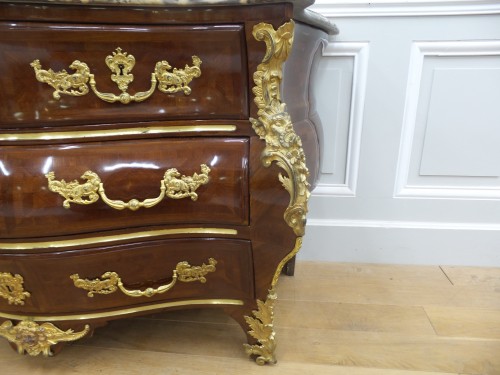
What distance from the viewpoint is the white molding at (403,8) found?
3.35 feet

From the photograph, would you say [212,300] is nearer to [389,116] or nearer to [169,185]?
[169,185]

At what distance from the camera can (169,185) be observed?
0.64 meters

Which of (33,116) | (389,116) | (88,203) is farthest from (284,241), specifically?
(389,116)

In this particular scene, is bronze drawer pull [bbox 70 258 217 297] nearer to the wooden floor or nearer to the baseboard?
the wooden floor

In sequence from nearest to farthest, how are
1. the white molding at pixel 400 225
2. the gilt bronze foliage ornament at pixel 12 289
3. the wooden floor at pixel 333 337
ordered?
the gilt bronze foliage ornament at pixel 12 289, the wooden floor at pixel 333 337, the white molding at pixel 400 225

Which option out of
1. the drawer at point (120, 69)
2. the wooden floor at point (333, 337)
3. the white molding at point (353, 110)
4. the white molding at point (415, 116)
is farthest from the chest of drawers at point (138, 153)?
the white molding at point (415, 116)

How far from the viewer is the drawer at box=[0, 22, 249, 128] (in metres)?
0.58

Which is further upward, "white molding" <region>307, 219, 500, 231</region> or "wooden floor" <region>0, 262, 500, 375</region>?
"white molding" <region>307, 219, 500, 231</region>

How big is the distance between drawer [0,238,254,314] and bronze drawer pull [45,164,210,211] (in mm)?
107

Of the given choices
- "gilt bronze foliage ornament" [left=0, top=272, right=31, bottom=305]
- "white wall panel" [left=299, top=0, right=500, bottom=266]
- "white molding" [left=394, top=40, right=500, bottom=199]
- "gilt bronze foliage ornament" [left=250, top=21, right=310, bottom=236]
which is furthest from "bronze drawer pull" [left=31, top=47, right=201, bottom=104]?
"white molding" [left=394, top=40, right=500, bottom=199]

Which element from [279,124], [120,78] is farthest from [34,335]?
[279,124]

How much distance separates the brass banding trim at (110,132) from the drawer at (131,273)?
8.4 inches

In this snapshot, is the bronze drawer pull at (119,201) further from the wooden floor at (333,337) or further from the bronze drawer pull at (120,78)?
the wooden floor at (333,337)

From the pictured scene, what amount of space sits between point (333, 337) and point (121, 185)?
0.67 metres
